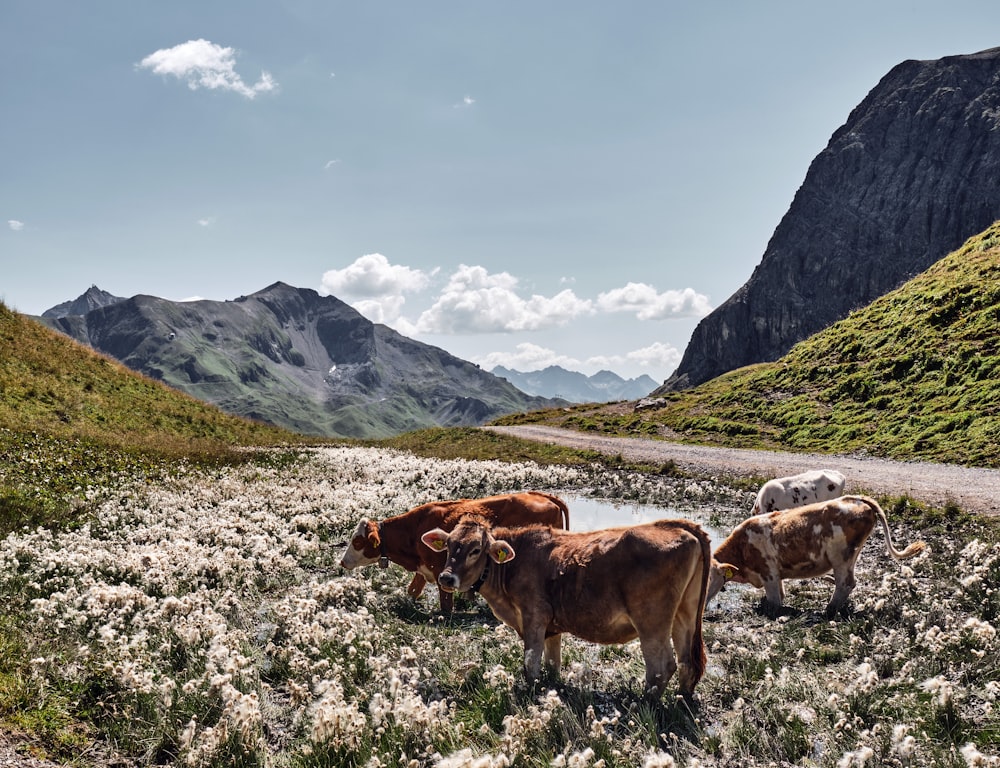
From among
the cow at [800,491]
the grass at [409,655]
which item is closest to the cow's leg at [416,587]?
the grass at [409,655]

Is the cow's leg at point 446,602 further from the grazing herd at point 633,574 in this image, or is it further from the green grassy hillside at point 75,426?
the green grassy hillside at point 75,426

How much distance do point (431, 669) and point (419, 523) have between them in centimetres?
474

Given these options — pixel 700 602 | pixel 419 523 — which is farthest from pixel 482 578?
pixel 419 523

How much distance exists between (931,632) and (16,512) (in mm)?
19859

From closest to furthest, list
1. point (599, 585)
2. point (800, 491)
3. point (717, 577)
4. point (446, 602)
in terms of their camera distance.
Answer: point (599, 585) < point (717, 577) < point (446, 602) < point (800, 491)

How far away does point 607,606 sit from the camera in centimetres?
799

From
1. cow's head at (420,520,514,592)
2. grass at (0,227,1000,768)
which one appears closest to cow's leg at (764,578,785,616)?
grass at (0,227,1000,768)

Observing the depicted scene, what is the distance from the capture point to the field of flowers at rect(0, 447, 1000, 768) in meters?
6.52

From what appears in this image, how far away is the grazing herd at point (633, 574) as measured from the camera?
7.77m

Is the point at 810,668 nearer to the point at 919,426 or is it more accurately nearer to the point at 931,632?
the point at 931,632

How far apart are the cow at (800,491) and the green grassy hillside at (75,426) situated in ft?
62.7

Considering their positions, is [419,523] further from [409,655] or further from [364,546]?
[409,655]

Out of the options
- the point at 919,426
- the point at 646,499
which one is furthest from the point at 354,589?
the point at 919,426

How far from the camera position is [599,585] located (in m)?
8.09
